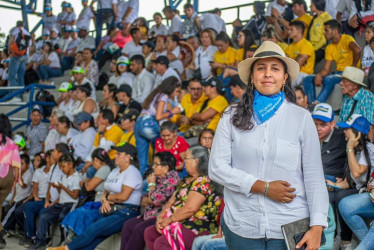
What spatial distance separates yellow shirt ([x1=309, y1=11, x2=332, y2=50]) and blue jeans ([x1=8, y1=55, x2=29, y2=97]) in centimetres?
694

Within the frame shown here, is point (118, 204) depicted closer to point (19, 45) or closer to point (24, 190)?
point (24, 190)

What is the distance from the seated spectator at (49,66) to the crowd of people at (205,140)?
30 millimetres

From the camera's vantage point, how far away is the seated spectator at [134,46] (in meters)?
10.4

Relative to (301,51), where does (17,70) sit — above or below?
below

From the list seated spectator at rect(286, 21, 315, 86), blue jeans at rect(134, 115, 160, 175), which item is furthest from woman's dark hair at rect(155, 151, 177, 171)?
seated spectator at rect(286, 21, 315, 86)

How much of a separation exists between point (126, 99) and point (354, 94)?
140 inches

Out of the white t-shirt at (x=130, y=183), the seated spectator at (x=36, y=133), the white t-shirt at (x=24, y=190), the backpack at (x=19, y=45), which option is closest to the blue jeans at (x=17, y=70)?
the backpack at (x=19, y=45)

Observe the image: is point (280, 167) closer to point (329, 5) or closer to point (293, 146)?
point (293, 146)

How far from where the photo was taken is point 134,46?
34.5 feet

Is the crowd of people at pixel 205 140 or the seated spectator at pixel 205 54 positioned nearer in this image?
the crowd of people at pixel 205 140

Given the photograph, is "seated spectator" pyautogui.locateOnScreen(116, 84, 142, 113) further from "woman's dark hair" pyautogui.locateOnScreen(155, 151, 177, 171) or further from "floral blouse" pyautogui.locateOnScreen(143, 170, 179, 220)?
"floral blouse" pyautogui.locateOnScreen(143, 170, 179, 220)

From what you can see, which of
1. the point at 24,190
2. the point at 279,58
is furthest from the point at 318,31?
the point at 279,58

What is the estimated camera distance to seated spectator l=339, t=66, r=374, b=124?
5.27 m

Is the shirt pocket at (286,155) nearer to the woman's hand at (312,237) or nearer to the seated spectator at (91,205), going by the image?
the woman's hand at (312,237)
